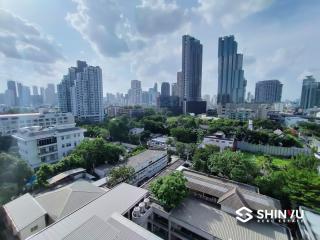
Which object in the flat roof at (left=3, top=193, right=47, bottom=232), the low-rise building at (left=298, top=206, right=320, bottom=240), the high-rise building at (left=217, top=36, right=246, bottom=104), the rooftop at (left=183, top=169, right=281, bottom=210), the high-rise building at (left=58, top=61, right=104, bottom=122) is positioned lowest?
the low-rise building at (left=298, top=206, right=320, bottom=240)

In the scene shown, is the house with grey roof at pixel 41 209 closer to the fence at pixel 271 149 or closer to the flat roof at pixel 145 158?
the flat roof at pixel 145 158

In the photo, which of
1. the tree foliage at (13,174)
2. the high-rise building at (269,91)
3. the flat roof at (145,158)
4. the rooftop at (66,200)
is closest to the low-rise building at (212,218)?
the rooftop at (66,200)

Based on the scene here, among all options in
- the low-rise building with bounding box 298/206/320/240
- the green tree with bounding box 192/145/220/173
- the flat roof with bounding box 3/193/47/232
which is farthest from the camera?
the green tree with bounding box 192/145/220/173

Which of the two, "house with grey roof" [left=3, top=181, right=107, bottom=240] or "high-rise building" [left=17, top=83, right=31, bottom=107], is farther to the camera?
"high-rise building" [left=17, top=83, right=31, bottom=107]

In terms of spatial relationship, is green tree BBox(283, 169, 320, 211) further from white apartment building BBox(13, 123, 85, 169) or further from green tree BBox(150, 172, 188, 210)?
white apartment building BBox(13, 123, 85, 169)

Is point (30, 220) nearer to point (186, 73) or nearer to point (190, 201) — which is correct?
point (190, 201)

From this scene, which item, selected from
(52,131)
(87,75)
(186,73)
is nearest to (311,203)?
(52,131)

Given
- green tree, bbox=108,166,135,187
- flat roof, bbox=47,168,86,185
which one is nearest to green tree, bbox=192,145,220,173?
green tree, bbox=108,166,135,187
